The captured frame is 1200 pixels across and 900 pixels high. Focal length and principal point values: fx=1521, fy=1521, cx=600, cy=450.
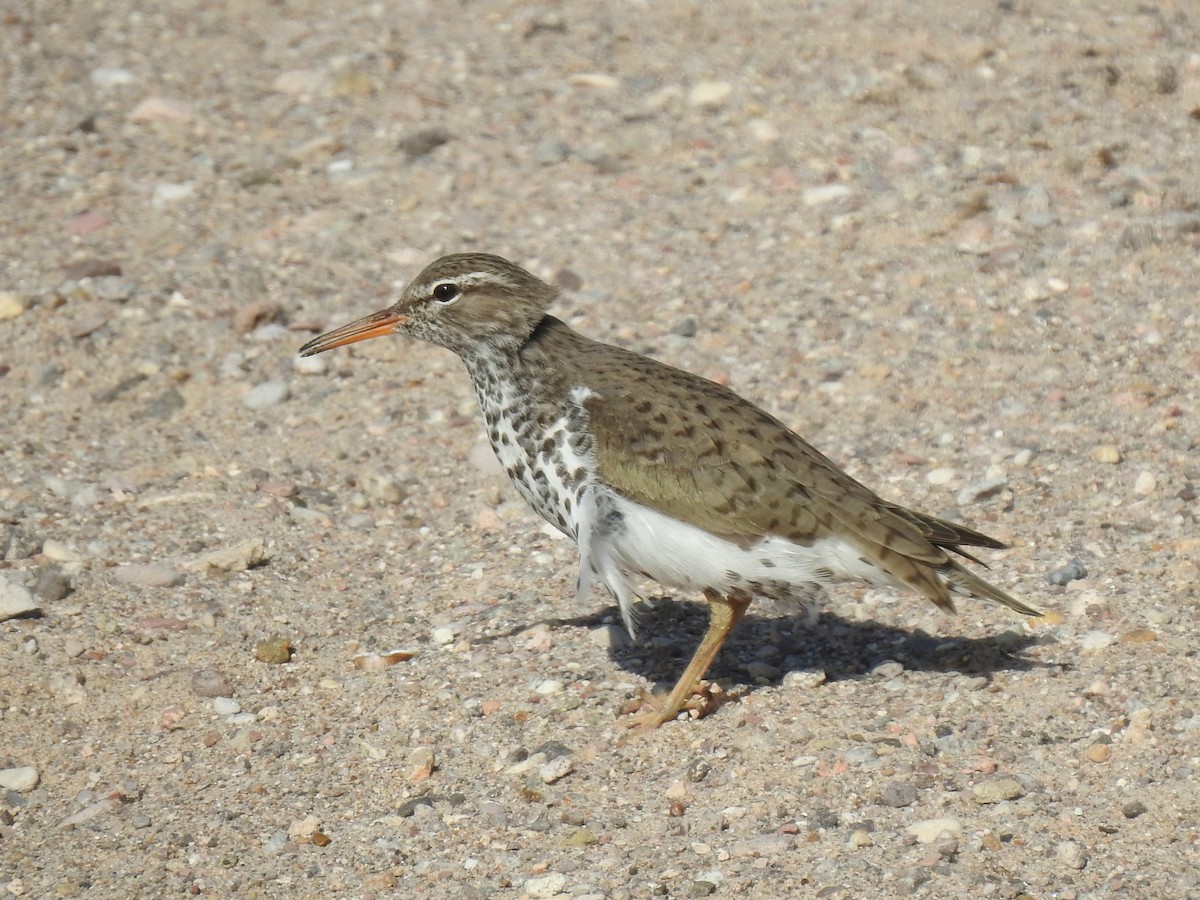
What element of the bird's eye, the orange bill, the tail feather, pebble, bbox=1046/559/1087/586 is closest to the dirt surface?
pebble, bbox=1046/559/1087/586

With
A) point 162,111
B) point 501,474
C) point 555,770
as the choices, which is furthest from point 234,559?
point 162,111

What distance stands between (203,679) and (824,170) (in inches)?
236

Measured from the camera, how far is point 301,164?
11719 millimetres

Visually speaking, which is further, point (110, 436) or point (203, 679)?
point (110, 436)

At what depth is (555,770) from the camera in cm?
638

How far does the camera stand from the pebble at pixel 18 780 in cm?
651

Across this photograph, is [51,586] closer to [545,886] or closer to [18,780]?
[18,780]

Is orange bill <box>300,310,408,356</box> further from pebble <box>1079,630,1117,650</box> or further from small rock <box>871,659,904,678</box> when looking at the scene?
pebble <box>1079,630,1117,650</box>

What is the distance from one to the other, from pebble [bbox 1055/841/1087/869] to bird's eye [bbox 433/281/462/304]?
3578mm

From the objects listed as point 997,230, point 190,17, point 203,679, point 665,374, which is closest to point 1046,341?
point 997,230

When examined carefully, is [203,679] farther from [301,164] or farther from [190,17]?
[190,17]

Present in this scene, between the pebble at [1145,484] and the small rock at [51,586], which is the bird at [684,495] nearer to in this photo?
the pebble at [1145,484]

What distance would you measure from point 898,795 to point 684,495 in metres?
1.49

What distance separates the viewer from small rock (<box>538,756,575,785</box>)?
6348 millimetres
